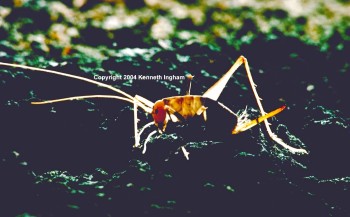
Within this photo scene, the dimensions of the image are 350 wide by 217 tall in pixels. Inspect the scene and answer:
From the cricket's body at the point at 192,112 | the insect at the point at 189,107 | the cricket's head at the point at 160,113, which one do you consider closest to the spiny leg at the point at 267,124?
the insect at the point at 189,107

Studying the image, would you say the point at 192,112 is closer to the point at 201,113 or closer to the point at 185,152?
the point at 201,113

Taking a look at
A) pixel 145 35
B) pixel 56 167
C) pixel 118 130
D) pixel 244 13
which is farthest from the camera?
pixel 56 167

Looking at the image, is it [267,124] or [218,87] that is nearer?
[218,87]

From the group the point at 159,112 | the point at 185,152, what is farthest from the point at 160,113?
the point at 185,152

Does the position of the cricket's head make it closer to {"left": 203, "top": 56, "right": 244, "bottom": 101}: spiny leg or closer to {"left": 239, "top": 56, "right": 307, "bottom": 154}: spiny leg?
{"left": 203, "top": 56, "right": 244, "bottom": 101}: spiny leg

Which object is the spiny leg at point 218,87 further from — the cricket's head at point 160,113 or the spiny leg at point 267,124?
the cricket's head at point 160,113

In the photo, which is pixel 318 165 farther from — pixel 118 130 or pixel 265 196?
pixel 118 130

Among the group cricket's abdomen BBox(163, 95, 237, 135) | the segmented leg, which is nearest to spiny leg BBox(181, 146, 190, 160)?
cricket's abdomen BBox(163, 95, 237, 135)

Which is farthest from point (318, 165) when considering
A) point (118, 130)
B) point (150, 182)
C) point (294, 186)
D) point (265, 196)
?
point (118, 130)
